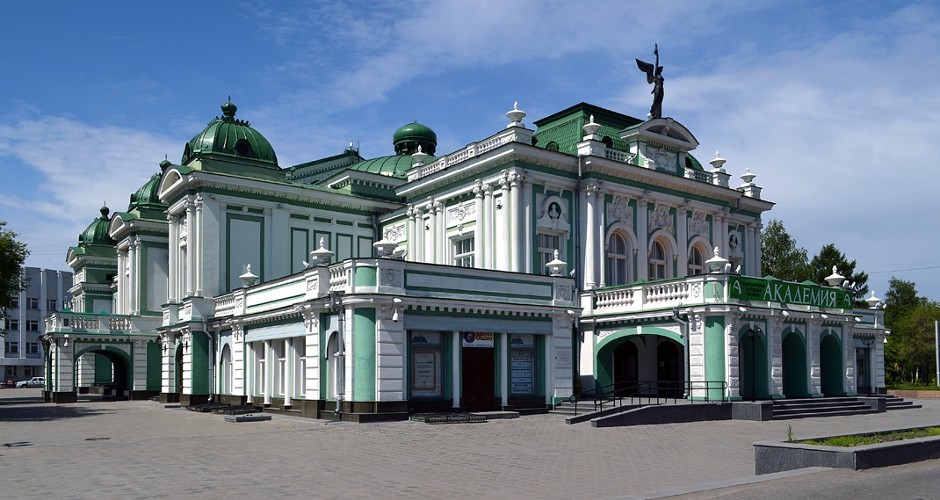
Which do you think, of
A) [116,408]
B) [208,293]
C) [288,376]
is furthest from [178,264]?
[288,376]

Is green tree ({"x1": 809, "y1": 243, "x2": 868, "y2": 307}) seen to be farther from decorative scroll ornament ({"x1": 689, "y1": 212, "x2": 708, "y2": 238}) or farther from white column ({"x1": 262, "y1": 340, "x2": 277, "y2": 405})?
white column ({"x1": 262, "y1": 340, "x2": 277, "y2": 405})

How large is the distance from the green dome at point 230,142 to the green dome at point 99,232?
825 inches

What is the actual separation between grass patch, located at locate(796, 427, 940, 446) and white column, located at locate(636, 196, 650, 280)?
1959 centimetres

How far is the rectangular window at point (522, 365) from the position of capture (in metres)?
28.4

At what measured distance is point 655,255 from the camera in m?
37.4

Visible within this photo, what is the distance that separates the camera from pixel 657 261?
37062 mm

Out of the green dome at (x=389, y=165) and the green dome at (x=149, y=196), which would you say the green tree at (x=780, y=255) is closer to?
the green dome at (x=389, y=165)

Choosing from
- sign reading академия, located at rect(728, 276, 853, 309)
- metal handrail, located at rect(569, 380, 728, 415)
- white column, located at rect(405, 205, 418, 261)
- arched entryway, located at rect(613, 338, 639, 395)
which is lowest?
metal handrail, located at rect(569, 380, 728, 415)

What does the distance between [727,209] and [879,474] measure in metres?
27.9

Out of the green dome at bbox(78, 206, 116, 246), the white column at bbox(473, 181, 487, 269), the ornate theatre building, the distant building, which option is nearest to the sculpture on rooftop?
the ornate theatre building

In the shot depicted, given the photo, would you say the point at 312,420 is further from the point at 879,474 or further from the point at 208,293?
the point at 879,474

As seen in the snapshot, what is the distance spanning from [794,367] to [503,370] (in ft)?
37.1

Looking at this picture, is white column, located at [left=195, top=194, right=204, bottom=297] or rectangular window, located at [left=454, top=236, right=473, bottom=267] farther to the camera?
white column, located at [left=195, top=194, right=204, bottom=297]

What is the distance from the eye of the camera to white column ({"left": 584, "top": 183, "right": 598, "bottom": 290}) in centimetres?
3384
